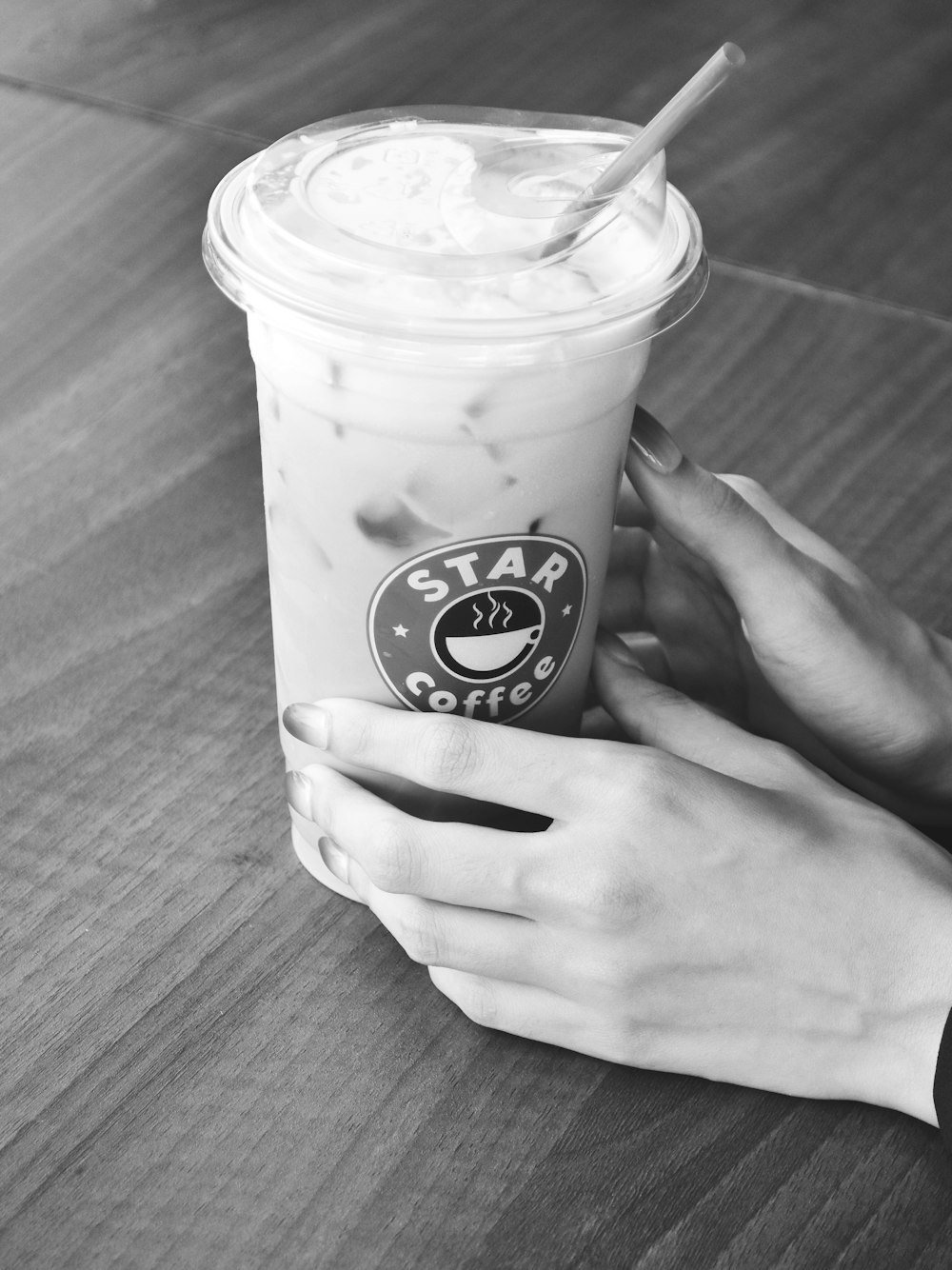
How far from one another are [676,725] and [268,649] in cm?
34

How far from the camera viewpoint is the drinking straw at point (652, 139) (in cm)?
68

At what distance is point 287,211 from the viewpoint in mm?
752

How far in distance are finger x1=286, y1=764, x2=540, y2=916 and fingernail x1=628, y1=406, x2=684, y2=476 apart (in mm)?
249

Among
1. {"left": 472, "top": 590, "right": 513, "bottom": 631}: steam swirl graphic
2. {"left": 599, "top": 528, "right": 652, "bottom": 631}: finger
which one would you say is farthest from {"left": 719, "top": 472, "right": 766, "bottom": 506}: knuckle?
{"left": 472, "top": 590, "right": 513, "bottom": 631}: steam swirl graphic

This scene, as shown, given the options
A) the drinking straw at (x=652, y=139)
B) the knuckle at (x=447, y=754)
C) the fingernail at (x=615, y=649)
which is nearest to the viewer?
the drinking straw at (x=652, y=139)

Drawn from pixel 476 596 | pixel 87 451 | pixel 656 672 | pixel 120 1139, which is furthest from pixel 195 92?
pixel 120 1139

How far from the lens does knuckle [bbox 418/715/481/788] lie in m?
0.78

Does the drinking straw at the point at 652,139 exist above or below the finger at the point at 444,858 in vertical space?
above

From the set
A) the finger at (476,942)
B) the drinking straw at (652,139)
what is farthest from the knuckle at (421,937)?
the drinking straw at (652,139)

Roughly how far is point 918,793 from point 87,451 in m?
0.78

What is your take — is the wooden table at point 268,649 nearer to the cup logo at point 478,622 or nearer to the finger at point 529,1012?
the finger at point 529,1012

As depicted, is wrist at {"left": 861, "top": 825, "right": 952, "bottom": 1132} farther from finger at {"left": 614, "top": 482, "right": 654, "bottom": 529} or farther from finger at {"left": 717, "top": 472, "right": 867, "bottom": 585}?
finger at {"left": 614, "top": 482, "right": 654, "bottom": 529}

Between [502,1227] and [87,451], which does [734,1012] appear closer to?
[502,1227]

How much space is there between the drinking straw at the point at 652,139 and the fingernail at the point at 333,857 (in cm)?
39
